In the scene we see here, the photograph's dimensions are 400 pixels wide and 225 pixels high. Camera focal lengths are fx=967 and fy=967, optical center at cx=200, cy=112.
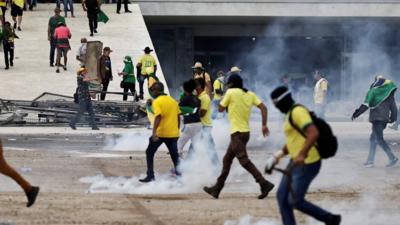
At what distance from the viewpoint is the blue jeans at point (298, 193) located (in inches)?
337

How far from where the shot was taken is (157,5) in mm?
35094

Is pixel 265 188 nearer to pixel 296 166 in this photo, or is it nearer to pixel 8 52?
pixel 296 166

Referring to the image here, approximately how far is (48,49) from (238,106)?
1908 centimetres

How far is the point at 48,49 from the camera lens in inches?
1190

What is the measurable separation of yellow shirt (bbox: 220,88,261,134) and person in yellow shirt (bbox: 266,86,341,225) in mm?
3192

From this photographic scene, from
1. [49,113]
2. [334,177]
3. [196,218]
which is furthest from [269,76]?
[196,218]

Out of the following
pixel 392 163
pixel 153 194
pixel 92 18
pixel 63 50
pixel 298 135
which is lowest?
pixel 392 163

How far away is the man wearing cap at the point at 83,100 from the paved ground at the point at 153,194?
2.43 metres

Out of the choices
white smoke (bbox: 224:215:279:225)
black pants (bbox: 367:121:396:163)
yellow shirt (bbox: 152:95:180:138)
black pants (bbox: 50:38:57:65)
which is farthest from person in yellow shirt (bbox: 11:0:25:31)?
→ white smoke (bbox: 224:215:279:225)

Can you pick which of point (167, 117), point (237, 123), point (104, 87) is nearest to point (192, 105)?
point (167, 117)

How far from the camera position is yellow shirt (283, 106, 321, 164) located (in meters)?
8.43

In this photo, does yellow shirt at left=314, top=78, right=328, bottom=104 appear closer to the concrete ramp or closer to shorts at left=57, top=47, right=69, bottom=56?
the concrete ramp

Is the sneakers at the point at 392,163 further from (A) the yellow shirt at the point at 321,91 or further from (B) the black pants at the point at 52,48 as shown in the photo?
(B) the black pants at the point at 52,48

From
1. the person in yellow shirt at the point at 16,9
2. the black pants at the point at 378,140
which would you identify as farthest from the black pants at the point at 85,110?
the person in yellow shirt at the point at 16,9
